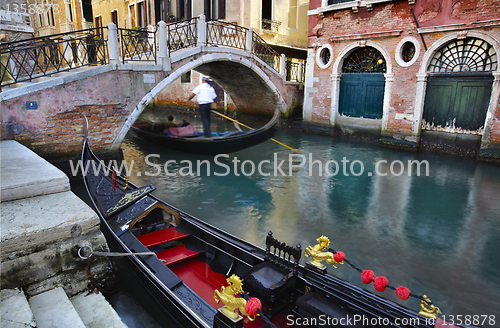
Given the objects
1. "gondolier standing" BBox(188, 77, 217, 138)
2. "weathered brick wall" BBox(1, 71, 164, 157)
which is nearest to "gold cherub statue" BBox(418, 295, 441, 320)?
"gondolier standing" BBox(188, 77, 217, 138)

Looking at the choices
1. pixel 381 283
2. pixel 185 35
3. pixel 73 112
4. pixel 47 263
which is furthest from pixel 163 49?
pixel 381 283

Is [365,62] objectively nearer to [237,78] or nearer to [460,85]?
[460,85]

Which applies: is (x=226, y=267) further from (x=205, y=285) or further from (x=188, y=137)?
(x=188, y=137)

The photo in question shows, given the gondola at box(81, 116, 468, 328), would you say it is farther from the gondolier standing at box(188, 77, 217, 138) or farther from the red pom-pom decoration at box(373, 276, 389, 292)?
the gondolier standing at box(188, 77, 217, 138)

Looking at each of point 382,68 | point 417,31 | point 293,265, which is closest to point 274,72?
point 382,68

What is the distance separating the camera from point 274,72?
7434mm

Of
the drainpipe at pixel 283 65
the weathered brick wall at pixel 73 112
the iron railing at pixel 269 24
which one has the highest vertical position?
the iron railing at pixel 269 24

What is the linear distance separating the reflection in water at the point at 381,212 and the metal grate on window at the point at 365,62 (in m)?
1.85

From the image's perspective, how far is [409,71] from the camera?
5578 millimetres

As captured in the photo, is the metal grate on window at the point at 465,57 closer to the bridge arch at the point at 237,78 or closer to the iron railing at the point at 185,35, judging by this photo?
the bridge arch at the point at 237,78

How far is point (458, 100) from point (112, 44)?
5.38 meters

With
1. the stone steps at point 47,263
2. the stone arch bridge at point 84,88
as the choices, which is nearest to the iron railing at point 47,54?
the stone arch bridge at point 84,88

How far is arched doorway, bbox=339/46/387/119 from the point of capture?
6221 millimetres

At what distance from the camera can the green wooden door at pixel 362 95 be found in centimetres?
627
